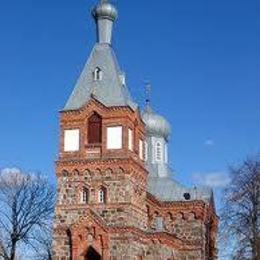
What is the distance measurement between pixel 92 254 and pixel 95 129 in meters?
7.95

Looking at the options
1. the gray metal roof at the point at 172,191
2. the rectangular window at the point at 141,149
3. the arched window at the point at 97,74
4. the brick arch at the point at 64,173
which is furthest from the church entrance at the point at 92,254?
the arched window at the point at 97,74

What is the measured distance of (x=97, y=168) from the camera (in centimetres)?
4328

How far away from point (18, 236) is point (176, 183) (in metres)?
12.5

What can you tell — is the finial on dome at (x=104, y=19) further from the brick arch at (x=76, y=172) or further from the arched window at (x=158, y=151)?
the arched window at (x=158, y=151)

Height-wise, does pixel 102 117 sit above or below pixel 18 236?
above

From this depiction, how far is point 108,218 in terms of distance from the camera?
42.4 m

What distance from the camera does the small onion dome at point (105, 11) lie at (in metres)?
48.9

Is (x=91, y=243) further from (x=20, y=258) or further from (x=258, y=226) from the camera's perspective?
(x=20, y=258)

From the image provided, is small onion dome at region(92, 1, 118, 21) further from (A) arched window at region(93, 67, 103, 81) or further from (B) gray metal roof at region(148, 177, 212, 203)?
(B) gray metal roof at region(148, 177, 212, 203)

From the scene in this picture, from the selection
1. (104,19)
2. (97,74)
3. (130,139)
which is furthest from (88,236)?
(104,19)

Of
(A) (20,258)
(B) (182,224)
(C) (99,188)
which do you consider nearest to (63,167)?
(C) (99,188)

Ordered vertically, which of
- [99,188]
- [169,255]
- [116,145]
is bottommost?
[169,255]

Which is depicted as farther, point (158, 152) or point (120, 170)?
point (158, 152)

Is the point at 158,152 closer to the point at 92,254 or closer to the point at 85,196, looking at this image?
the point at 85,196
